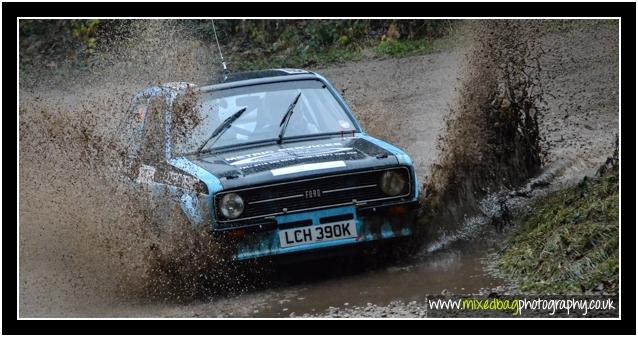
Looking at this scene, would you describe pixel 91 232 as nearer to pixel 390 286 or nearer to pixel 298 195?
pixel 298 195

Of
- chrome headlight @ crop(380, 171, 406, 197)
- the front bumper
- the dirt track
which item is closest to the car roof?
the dirt track

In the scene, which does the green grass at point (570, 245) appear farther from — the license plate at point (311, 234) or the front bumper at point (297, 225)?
the license plate at point (311, 234)

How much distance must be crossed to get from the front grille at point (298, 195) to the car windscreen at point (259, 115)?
3.49ft

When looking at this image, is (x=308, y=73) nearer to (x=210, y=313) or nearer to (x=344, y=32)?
(x=210, y=313)

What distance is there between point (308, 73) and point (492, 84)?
218 centimetres

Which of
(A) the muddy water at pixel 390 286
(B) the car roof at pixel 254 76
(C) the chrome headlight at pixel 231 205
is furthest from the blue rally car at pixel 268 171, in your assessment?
(A) the muddy water at pixel 390 286

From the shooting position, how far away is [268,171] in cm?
774

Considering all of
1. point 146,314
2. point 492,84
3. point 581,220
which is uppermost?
point 492,84

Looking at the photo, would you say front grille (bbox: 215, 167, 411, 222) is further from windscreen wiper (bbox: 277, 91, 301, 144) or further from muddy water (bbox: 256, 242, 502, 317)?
windscreen wiper (bbox: 277, 91, 301, 144)

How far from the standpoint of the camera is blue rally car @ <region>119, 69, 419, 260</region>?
7629mm

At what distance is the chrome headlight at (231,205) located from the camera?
7.59 meters
